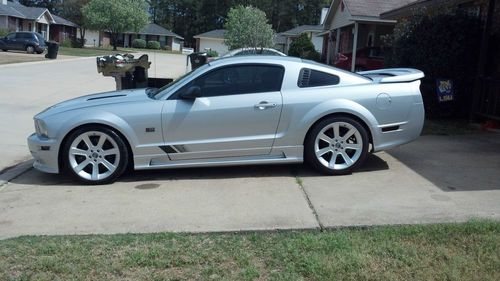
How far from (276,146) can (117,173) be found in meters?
1.90

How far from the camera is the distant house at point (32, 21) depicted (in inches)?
2378

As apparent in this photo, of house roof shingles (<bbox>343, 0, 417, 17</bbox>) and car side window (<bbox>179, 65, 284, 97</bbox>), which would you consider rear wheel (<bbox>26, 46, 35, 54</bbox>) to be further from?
car side window (<bbox>179, 65, 284, 97</bbox>)

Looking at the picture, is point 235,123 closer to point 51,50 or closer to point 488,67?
point 488,67

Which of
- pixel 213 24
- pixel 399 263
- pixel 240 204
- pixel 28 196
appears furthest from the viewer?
pixel 213 24

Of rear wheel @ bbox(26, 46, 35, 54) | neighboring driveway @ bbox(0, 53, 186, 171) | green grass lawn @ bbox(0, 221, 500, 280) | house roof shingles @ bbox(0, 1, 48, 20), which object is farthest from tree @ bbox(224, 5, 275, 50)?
green grass lawn @ bbox(0, 221, 500, 280)

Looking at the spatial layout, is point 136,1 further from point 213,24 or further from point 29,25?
point 213,24

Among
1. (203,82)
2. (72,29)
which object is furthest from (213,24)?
(203,82)

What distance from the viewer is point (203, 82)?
6.60 metres

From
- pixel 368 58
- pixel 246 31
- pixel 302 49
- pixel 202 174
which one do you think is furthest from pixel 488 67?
pixel 302 49

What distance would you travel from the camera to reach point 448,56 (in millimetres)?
11055

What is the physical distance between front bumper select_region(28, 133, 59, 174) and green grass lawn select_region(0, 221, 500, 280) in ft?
6.24

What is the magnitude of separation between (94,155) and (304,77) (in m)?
2.68

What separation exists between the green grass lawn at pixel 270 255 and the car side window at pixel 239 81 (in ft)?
7.65

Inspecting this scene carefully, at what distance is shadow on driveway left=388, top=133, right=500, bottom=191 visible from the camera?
6.25m
